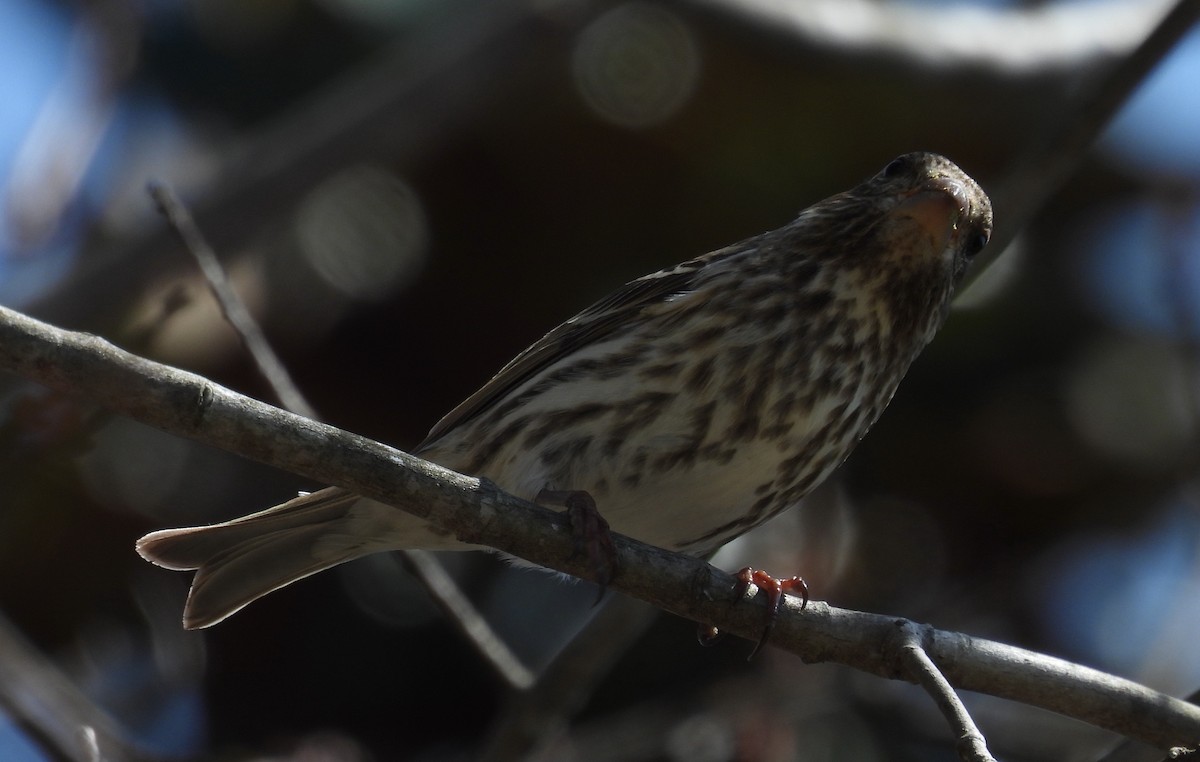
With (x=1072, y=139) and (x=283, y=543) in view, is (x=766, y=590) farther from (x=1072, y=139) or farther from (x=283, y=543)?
(x=1072, y=139)

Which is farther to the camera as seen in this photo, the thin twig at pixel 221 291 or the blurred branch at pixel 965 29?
the blurred branch at pixel 965 29

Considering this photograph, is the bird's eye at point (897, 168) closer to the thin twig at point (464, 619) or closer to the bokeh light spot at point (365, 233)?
the thin twig at point (464, 619)

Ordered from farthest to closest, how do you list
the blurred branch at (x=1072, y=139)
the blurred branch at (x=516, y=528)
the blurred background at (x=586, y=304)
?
the blurred background at (x=586, y=304) → the blurred branch at (x=1072, y=139) → the blurred branch at (x=516, y=528)

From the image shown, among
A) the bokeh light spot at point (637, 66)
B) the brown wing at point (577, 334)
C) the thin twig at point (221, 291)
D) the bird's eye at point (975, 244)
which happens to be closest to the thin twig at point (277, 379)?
the thin twig at point (221, 291)

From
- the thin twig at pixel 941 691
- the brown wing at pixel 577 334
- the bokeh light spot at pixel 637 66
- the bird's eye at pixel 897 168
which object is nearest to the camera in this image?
the thin twig at pixel 941 691

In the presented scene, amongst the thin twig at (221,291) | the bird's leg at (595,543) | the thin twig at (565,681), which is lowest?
the thin twig at (565,681)

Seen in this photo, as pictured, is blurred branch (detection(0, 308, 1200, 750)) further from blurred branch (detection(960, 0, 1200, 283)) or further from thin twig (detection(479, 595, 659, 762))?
blurred branch (detection(960, 0, 1200, 283))

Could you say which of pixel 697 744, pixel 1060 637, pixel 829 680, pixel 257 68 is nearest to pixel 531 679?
pixel 697 744
